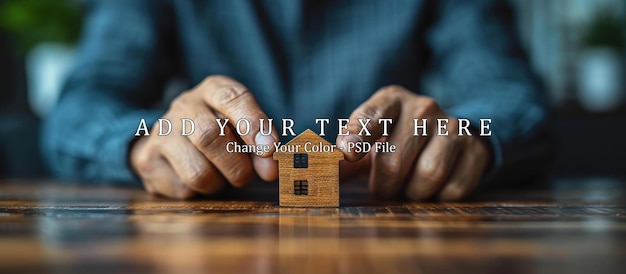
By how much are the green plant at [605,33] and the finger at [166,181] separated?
3414 millimetres

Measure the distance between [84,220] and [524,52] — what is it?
906 millimetres

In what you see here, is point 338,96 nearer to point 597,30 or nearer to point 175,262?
point 175,262

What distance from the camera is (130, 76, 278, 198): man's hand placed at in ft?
1.86

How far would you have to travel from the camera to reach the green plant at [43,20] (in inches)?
93.2

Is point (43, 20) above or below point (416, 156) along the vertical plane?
above

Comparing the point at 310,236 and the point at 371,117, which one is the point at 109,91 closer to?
the point at 371,117

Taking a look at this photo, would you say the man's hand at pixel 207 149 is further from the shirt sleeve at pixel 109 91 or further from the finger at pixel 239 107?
the shirt sleeve at pixel 109 91

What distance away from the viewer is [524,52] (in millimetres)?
1161

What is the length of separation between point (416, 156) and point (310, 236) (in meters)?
0.25

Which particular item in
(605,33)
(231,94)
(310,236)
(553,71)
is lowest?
(310,236)

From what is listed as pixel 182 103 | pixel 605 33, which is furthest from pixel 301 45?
pixel 605 33

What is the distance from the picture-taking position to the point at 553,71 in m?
4.21

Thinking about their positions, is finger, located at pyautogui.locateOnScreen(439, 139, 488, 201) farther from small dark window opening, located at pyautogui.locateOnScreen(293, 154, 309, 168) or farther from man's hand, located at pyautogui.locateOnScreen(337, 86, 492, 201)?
small dark window opening, located at pyautogui.locateOnScreen(293, 154, 309, 168)

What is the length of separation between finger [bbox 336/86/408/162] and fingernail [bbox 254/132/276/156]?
0.18 feet
